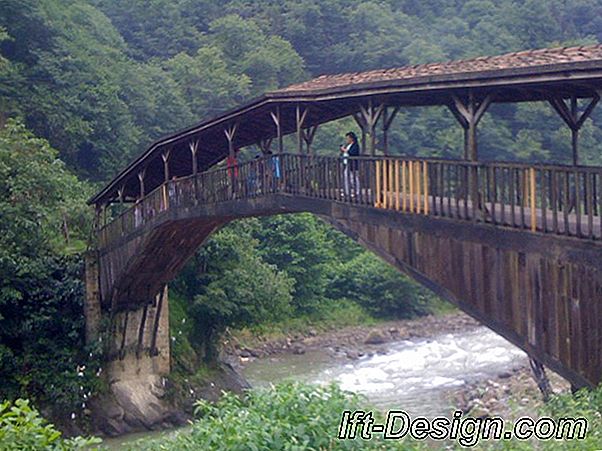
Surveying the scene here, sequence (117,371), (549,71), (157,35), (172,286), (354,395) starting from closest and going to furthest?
(354,395), (549,71), (117,371), (172,286), (157,35)

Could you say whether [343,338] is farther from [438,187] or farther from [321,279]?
[438,187]

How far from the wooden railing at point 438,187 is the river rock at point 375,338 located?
54.3 feet

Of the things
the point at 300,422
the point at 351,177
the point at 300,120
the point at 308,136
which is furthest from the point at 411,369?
the point at 300,422

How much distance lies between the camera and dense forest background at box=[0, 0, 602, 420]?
21.3 m

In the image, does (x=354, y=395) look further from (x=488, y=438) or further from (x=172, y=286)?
(x=172, y=286)

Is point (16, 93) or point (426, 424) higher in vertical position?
point (16, 93)

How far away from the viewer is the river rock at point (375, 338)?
33312 millimetres

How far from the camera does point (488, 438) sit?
7969 millimetres

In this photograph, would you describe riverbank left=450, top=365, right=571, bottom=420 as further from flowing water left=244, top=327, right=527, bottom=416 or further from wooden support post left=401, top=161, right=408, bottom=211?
wooden support post left=401, top=161, right=408, bottom=211

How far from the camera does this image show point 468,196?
11.2m

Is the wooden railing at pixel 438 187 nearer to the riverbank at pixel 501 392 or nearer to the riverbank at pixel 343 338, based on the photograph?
the riverbank at pixel 501 392

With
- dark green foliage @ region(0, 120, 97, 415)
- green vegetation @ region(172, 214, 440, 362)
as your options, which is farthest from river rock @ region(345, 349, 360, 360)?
dark green foliage @ region(0, 120, 97, 415)

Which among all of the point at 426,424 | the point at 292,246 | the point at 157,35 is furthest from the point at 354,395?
the point at 157,35

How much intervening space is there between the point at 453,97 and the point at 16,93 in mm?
26535
